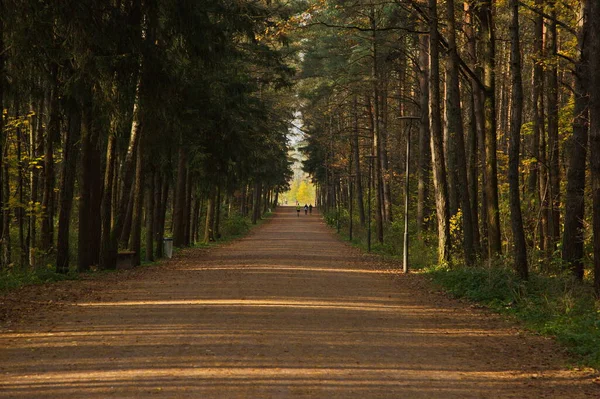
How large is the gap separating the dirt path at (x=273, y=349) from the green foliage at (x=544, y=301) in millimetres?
386

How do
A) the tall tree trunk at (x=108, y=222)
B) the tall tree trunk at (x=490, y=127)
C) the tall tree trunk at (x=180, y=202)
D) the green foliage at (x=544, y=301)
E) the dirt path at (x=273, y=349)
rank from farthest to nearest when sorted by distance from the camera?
the tall tree trunk at (x=180, y=202), the tall tree trunk at (x=108, y=222), the tall tree trunk at (x=490, y=127), the green foliage at (x=544, y=301), the dirt path at (x=273, y=349)

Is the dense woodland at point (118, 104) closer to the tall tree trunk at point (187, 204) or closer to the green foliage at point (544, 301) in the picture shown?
the tall tree trunk at point (187, 204)

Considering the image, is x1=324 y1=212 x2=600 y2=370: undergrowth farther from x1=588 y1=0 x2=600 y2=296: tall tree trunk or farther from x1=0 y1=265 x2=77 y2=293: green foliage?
x1=0 y1=265 x2=77 y2=293: green foliage

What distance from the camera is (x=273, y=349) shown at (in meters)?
9.70

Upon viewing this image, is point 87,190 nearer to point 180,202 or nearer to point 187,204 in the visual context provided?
point 180,202

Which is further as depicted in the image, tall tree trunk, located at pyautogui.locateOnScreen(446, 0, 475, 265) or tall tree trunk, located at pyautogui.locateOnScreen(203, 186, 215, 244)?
tall tree trunk, located at pyautogui.locateOnScreen(203, 186, 215, 244)

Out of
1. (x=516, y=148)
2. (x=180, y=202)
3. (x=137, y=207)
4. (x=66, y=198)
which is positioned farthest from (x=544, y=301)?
(x=180, y=202)

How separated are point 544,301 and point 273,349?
6.18m

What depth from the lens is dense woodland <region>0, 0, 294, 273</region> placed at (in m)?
14.5

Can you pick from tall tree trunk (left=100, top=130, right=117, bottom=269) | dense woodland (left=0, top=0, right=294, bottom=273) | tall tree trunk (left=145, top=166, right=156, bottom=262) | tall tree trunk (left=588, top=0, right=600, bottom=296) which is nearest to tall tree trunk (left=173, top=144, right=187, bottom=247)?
dense woodland (left=0, top=0, right=294, bottom=273)

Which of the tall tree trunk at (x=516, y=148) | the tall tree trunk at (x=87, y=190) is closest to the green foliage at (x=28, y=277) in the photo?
the tall tree trunk at (x=87, y=190)

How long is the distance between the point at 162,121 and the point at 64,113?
555 cm

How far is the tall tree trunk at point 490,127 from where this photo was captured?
766 inches

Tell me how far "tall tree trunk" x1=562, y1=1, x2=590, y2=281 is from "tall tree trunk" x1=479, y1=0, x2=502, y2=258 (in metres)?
2.44
